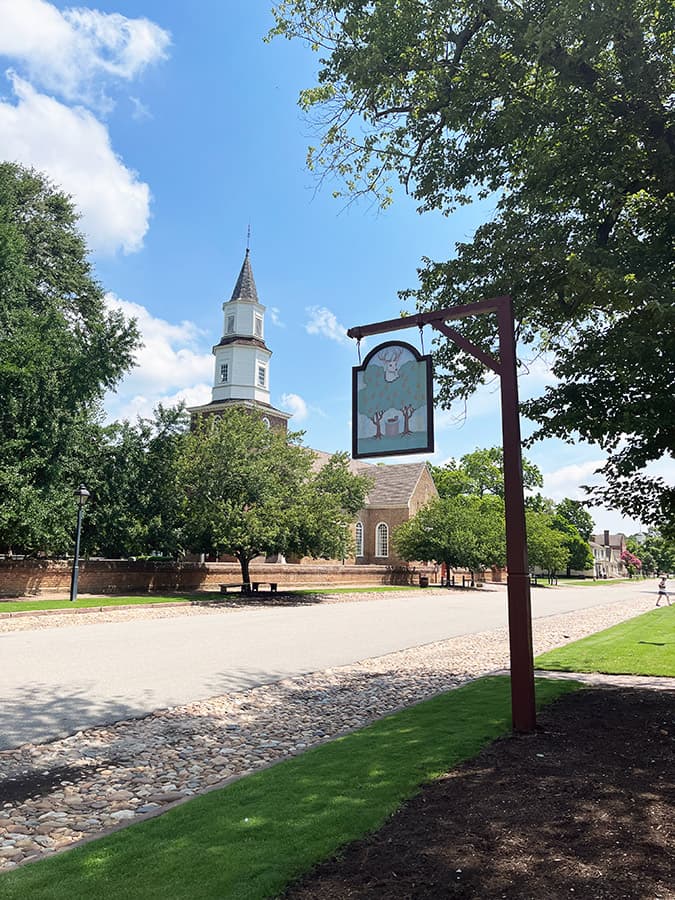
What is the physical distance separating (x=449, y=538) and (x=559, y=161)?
4063 centimetres

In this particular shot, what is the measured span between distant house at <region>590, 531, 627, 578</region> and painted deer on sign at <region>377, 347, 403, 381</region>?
130794 millimetres

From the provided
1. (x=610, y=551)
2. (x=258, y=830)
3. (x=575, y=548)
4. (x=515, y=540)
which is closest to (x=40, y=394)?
(x=515, y=540)

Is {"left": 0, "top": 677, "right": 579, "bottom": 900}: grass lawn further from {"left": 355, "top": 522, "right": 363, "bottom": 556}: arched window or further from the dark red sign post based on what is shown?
{"left": 355, "top": 522, "right": 363, "bottom": 556}: arched window

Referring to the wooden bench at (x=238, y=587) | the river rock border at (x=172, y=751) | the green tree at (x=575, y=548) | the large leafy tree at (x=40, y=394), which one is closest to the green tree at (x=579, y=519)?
the green tree at (x=575, y=548)

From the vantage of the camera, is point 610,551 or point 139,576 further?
point 610,551

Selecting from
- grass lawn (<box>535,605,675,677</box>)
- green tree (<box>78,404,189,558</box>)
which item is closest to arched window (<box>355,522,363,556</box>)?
green tree (<box>78,404,189,558</box>)

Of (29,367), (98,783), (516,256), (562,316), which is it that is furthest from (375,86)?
(29,367)

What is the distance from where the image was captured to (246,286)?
56406 millimetres

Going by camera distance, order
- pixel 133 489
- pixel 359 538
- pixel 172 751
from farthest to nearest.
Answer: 1. pixel 359 538
2. pixel 133 489
3. pixel 172 751

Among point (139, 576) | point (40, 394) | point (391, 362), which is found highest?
point (40, 394)

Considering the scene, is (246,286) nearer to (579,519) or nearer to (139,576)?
(139,576)

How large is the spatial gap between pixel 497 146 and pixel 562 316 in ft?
8.46

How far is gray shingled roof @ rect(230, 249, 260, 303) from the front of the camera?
182 ft

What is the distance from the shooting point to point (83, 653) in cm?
1221
